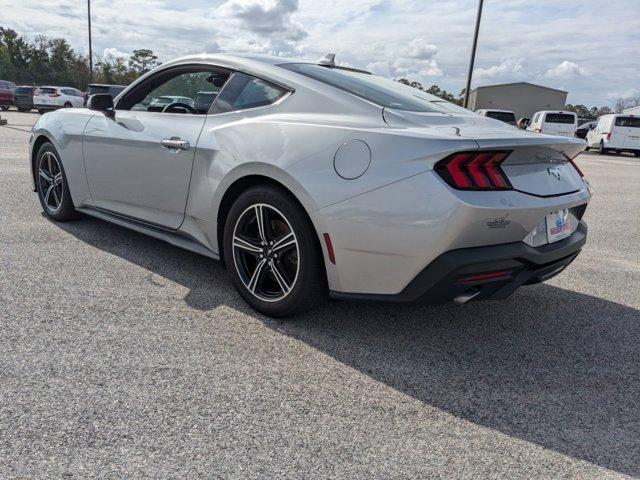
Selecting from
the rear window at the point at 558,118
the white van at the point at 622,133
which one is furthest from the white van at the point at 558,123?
the white van at the point at 622,133

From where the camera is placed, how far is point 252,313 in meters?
3.23

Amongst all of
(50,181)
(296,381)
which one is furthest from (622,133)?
(296,381)

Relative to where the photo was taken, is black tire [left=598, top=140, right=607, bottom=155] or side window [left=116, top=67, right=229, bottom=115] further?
black tire [left=598, top=140, right=607, bottom=155]

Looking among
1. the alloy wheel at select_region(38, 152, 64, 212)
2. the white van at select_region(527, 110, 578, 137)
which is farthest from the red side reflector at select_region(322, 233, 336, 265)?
the white van at select_region(527, 110, 578, 137)

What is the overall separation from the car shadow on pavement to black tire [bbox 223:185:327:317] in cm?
14

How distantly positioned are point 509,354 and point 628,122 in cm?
2391

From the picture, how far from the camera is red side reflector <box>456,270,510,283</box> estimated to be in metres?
2.51

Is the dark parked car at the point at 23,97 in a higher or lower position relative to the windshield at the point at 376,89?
lower

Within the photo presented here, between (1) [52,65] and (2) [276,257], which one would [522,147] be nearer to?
(2) [276,257]

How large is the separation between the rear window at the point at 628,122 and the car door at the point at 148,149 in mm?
23728

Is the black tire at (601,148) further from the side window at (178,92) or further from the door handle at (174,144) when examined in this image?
the door handle at (174,144)

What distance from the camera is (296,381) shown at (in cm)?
251

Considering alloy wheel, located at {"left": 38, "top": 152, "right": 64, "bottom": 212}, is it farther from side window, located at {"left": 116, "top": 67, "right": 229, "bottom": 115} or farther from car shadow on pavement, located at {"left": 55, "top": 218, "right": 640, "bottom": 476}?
car shadow on pavement, located at {"left": 55, "top": 218, "right": 640, "bottom": 476}

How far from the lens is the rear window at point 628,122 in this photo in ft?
74.6
